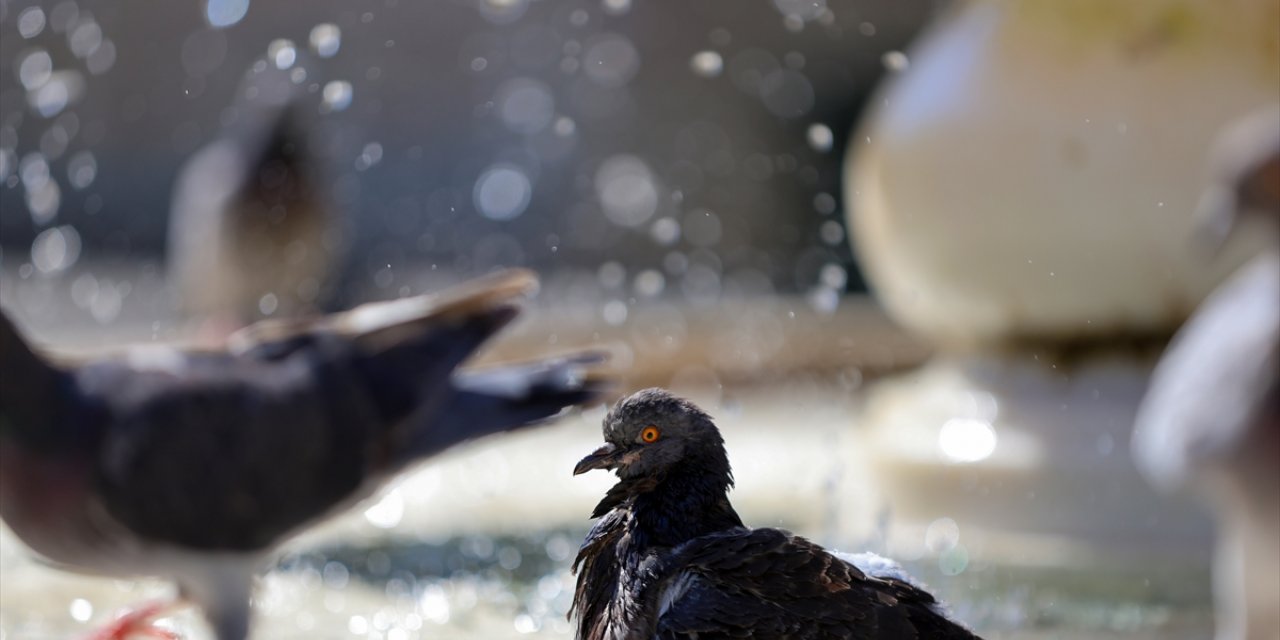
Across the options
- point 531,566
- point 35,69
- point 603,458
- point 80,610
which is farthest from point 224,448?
point 35,69

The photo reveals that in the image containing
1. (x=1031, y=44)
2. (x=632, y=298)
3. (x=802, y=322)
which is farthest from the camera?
(x=632, y=298)

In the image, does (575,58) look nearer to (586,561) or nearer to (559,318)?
(559,318)

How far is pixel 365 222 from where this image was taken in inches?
484

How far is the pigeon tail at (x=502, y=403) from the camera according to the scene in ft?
10.1

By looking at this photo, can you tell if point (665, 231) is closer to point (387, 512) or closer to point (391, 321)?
point (387, 512)

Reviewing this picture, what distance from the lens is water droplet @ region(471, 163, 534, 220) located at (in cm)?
1280

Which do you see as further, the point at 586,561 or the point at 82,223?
the point at 82,223

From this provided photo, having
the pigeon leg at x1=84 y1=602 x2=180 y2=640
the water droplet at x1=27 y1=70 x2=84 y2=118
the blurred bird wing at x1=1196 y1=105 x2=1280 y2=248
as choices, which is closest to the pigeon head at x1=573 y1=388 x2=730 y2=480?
the pigeon leg at x1=84 y1=602 x2=180 y2=640

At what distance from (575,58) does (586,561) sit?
12.0 m

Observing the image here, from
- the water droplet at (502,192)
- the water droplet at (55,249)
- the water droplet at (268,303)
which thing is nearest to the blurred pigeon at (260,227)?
the water droplet at (268,303)

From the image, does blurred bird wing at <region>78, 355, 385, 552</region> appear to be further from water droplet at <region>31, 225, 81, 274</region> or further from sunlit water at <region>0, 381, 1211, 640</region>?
water droplet at <region>31, 225, 81, 274</region>

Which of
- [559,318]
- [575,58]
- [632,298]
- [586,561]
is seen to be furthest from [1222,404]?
[575,58]

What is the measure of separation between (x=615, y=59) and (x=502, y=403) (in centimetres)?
983

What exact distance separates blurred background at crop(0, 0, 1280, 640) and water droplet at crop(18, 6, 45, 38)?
0.03 metres
